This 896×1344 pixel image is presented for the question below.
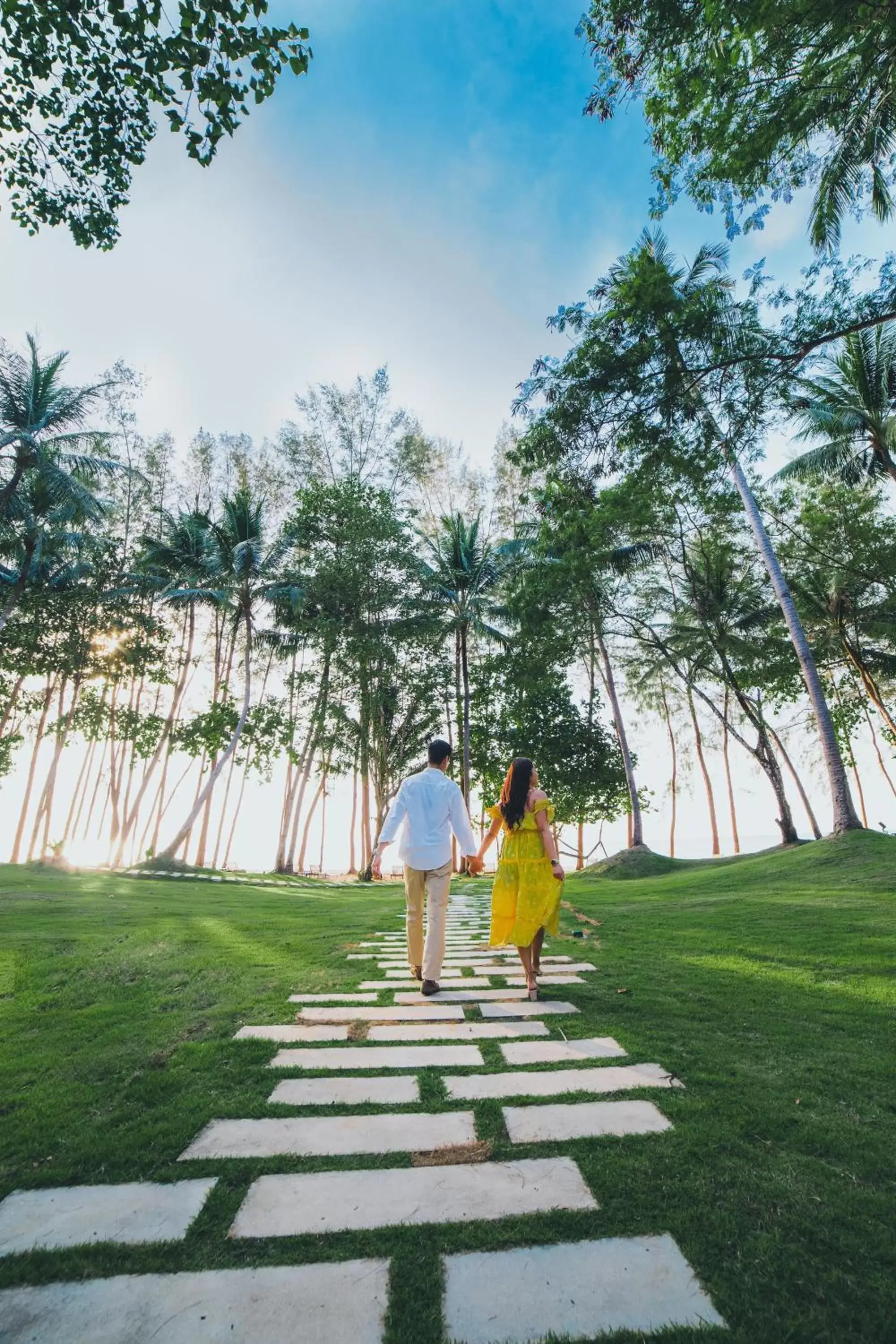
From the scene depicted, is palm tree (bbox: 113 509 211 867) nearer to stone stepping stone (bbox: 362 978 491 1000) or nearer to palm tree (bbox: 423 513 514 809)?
palm tree (bbox: 423 513 514 809)

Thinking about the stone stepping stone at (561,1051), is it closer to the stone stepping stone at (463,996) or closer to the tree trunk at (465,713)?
the stone stepping stone at (463,996)

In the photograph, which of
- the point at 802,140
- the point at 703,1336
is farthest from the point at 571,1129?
the point at 802,140

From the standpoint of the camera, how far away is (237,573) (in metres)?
19.0

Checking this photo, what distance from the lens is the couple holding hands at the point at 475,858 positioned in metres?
4.54

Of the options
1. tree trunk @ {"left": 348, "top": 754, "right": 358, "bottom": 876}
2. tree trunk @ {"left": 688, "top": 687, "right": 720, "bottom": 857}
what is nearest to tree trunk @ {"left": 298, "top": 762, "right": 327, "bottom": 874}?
tree trunk @ {"left": 348, "top": 754, "right": 358, "bottom": 876}

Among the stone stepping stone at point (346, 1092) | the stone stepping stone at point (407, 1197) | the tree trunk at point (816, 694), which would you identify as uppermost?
the tree trunk at point (816, 694)

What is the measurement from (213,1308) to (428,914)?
3.45 metres

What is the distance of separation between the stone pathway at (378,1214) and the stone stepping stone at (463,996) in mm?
998

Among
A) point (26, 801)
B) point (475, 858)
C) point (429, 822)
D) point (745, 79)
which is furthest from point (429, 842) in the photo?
point (26, 801)

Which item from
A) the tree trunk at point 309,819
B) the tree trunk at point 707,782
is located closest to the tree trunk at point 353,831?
the tree trunk at point 309,819

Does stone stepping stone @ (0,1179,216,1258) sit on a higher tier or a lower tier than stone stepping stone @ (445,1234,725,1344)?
lower

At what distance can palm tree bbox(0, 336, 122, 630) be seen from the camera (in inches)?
630

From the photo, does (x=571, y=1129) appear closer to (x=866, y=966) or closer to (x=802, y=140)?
(x=866, y=966)

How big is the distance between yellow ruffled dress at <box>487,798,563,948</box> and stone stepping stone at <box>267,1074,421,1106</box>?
184 centimetres
